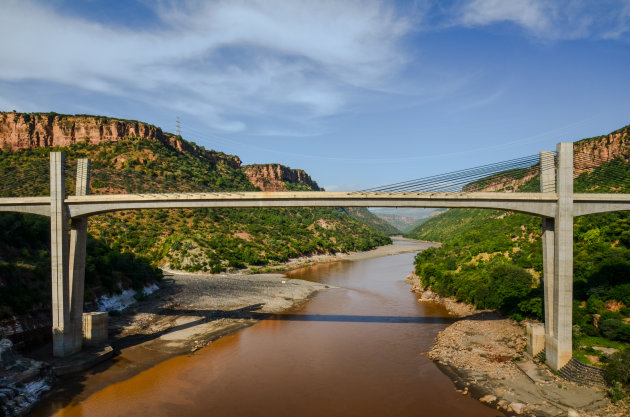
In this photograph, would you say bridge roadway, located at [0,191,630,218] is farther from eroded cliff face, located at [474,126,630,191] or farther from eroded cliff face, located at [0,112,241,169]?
eroded cliff face, located at [0,112,241,169]

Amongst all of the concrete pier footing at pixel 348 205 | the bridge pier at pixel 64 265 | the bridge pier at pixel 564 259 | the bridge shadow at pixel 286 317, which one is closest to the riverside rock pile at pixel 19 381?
the bridge pier at pixel 64 265

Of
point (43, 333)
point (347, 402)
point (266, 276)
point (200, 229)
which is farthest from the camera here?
point (200, 229)

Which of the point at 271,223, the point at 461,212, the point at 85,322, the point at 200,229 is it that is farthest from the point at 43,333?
the point at 461,212

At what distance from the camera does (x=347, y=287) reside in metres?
43.7

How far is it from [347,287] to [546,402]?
96.7ft

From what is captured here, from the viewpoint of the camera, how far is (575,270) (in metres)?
23.6

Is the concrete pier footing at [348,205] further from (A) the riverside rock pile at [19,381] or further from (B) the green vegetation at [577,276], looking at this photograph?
(B) the green vegetation at [577,276]

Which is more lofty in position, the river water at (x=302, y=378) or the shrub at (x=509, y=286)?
the shrub at (x=509, y=286)

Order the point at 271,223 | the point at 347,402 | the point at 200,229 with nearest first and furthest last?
the point at 347,402 → the point at 200,229 → the point at 271,223

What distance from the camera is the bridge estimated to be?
16.5 metres

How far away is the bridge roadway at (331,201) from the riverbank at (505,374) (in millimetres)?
7348

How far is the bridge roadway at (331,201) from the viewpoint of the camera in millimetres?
16734

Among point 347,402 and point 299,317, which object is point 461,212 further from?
point 347,402

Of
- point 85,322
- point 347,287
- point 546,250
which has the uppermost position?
point 546,250
